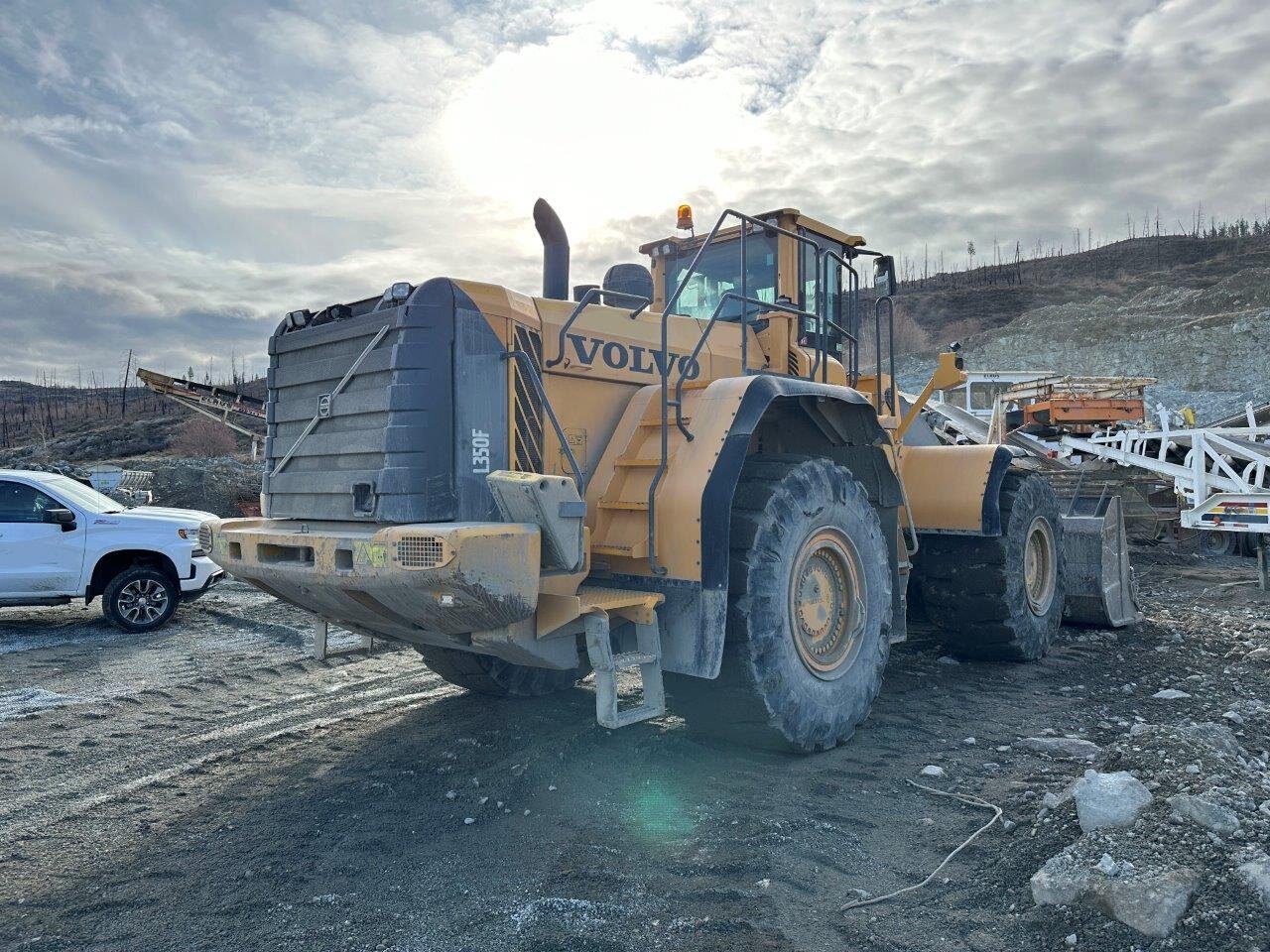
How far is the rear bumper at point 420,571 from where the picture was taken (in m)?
3.51

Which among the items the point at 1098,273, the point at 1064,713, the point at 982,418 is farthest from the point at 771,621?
the point at 1098,273

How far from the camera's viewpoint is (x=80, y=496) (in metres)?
9.34

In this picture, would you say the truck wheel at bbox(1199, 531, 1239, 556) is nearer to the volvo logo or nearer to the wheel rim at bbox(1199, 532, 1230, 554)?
the wheel rim at bbox(1199, 532, 1230, 554)

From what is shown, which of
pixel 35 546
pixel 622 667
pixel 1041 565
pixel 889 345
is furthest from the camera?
pixel 35 546

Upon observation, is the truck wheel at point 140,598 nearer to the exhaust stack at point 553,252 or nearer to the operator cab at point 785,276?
the operator cab at point 785,276

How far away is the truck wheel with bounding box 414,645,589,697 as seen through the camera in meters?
5.48

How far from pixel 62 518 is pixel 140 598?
3.58ft

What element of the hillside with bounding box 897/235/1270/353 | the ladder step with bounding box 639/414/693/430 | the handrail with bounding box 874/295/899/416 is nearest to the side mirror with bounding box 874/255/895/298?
the handrail with bounding box 874/295/899/416

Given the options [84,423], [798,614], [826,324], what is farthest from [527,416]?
[84,423]

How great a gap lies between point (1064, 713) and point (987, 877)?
2576mm

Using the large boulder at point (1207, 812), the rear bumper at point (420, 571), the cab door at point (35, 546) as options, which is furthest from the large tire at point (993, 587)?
the cab door at point (35, 546)

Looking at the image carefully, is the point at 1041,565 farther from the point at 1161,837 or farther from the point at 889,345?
the point at 1161,837

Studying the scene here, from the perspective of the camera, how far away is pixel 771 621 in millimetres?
4270

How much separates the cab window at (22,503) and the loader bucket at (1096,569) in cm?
961
